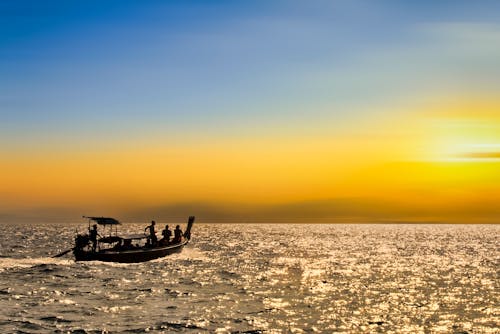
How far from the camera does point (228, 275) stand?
50562 millimetres

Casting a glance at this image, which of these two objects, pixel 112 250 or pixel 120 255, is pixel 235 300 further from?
pixel 112 250

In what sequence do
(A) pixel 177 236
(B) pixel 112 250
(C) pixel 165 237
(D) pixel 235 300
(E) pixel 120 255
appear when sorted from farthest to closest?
(A) pixel 177 236 < (C) pixel 165 237 < (B) pixel 112 250 < (E) pixel 120 255 < (D) pixel 235 300

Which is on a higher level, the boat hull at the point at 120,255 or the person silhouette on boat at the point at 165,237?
the person silhouette on boat at the point at 165,237

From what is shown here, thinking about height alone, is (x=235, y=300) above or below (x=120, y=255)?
below

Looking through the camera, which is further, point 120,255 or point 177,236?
point 177,236

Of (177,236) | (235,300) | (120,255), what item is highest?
(177,236)

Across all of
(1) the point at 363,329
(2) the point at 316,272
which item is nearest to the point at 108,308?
(1) the point at 363,329

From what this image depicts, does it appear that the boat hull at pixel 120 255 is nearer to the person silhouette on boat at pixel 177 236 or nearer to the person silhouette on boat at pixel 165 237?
the person silhouette on boat at pixel 165 237

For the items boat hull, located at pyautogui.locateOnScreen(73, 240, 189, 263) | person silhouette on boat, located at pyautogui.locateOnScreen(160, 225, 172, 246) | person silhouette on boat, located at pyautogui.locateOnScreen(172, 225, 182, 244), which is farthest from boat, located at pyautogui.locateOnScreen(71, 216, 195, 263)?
person silhouette on boat, located at pyautogui.locateOnScreen(172, 225, 182, 244)

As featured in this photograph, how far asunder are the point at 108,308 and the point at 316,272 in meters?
29.0

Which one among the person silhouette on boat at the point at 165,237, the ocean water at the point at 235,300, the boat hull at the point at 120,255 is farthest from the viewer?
the person silhouette on boat at the point at 165,237

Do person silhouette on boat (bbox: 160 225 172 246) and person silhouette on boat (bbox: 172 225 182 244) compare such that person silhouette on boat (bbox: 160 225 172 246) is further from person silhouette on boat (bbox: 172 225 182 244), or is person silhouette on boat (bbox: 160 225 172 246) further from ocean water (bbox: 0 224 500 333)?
ocean water (bbox: 0 224 500 333)

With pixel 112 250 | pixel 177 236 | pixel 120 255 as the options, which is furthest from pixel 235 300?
pixel 177 236

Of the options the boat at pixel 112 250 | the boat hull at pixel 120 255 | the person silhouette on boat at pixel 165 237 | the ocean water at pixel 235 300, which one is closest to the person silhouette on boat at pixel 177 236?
the person silhouette on boat at pixel 165 237
